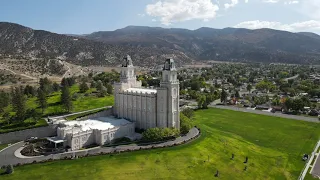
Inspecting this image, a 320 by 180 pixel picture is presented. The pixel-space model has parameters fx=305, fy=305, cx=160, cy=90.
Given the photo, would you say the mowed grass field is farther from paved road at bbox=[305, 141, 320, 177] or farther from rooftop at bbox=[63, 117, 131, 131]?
rooftop at bbox=[63, 117, 131, 131]

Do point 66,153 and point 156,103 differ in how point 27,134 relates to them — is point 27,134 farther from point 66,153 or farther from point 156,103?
point 156,103

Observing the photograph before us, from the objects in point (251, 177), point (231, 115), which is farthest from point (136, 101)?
point (231, 115)

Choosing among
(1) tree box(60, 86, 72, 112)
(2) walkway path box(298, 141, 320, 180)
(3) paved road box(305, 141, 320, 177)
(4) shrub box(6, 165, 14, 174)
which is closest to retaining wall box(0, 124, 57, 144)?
(1) tree box(60, 86, 72, 112)

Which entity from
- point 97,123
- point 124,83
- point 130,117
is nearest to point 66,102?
point 124,83

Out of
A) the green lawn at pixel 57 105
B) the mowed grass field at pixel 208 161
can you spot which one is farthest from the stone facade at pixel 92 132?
the green lawn at pixel 57 105

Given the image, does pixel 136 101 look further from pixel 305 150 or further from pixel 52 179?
pixel 305 150

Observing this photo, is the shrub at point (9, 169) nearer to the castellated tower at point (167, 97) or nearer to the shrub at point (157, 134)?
the shrub at point (157, 134)
